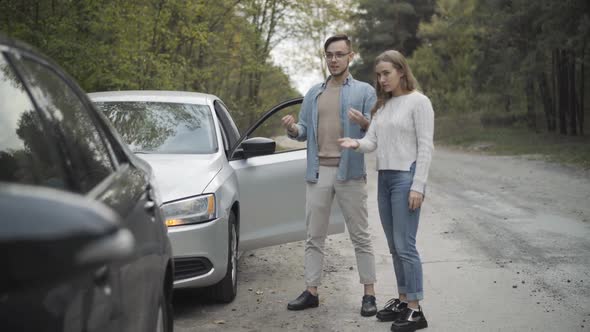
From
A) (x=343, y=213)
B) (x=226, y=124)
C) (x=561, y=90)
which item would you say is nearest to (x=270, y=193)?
(x=226, y=124)

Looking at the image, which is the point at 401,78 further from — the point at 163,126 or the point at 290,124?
the point at 163,126

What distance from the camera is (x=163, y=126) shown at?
7.14m

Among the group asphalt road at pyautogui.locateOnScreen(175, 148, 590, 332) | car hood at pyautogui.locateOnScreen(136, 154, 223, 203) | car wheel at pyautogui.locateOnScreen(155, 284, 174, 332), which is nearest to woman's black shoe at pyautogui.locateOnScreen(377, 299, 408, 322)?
asphalt road at pyautogui.locateOnScreen(175, 148, 590, 332)

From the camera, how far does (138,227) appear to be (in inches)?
113

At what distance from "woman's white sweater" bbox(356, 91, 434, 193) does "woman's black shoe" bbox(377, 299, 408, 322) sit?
1.02 metres

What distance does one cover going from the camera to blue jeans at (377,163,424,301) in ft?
18.5

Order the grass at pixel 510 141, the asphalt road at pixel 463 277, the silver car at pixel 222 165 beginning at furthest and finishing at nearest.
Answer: the grass at pixel 510 141
the silver car at pixel 222 165
the asphalt road at pixel 463 277

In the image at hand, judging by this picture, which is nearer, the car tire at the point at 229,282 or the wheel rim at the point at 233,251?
the car tire at the point at 229,282

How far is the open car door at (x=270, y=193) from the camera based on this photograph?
713 cm

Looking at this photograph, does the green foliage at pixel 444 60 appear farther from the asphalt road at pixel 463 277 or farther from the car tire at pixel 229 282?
the car tire at pixel 229 282

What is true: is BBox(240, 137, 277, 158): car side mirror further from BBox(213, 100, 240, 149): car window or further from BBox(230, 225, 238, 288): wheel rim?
BBox(230, 225, 238, 288): wheel rim

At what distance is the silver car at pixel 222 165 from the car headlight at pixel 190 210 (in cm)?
4

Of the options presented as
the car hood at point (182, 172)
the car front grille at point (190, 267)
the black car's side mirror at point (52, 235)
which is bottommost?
the car front grille at point (190, 267)

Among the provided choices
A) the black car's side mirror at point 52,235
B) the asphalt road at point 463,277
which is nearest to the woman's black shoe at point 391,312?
the asphalt road at point 463,277
